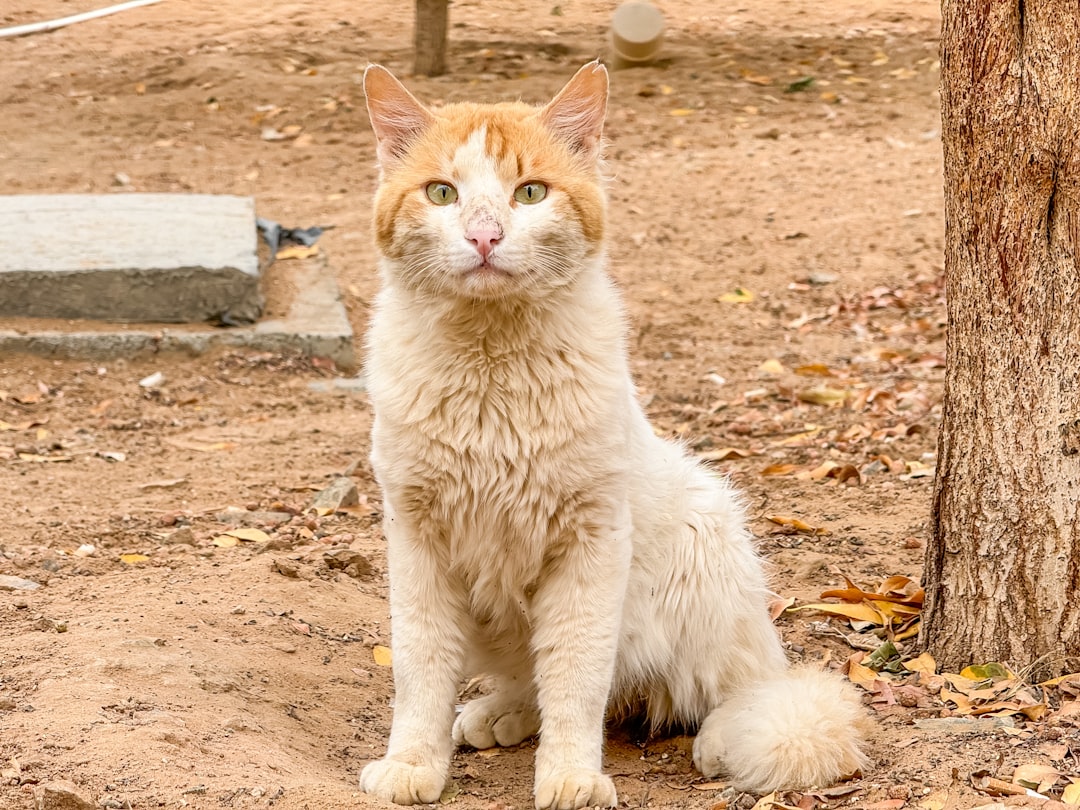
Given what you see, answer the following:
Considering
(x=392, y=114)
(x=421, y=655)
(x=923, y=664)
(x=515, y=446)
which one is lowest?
(x=923, y=664)

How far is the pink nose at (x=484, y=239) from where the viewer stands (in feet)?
9.25

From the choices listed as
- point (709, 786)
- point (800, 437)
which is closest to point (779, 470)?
point (800, 437)

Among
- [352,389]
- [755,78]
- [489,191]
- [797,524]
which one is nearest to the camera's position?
[489,191]

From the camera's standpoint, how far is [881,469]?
5.09 metres

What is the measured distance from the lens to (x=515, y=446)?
296 cm

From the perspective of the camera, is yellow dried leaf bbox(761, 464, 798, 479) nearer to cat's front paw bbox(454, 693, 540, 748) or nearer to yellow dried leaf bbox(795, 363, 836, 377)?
yellow dried leaf bbox(795, 363, 836, 377)

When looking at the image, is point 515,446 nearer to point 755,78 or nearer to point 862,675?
point 862,675

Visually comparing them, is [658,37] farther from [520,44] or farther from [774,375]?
[774,375]

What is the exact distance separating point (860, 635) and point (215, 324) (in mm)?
4254

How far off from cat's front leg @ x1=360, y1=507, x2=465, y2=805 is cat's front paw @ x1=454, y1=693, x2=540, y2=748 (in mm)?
355

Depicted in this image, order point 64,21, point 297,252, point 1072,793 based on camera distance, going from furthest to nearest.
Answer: point 64,21 < point 297,252 < point 1072,793

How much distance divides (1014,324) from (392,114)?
1643 millimetres

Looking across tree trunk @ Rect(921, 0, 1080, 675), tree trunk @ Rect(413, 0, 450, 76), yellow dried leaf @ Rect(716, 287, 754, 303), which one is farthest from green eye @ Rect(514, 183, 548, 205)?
tree trunk @ Rect(413, 0, 450, 76)

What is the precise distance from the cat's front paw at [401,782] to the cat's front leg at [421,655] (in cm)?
1
